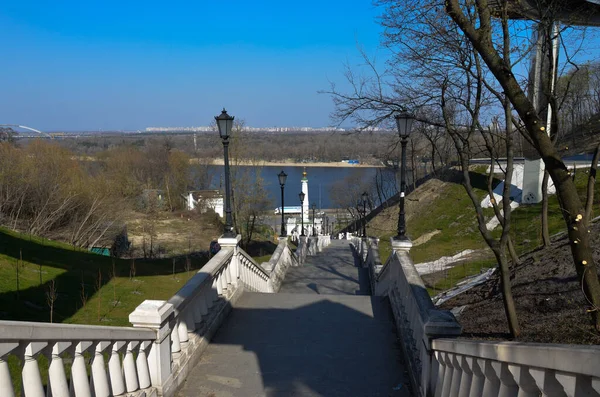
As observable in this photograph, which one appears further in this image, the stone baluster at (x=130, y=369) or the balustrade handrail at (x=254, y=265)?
the balustrade handrail at (x=254, y=265)

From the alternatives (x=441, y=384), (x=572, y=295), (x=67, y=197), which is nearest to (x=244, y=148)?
(x=67, y=197)

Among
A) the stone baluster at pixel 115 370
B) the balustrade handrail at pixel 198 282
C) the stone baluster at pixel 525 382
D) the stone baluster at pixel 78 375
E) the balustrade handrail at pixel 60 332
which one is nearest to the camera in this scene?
the stone baluster at pixel 525 382

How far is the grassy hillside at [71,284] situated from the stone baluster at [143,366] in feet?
13.2

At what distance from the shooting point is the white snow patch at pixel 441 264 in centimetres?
1900

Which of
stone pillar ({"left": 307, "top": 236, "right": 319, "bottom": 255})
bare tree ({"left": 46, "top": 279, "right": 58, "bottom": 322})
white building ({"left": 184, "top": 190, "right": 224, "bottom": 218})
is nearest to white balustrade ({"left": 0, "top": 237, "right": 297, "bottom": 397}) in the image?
bare tree ({"left": 46, "top": 279, "right": 58, "bottom": 322})

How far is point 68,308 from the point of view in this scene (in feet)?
29.0

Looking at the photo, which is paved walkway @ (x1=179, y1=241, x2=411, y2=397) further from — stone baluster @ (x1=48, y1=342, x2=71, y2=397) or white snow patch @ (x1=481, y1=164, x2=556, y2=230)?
white snow patch @ (x1=481, y1=164, x2=556, y2=230)

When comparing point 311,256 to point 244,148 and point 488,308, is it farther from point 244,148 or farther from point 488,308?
point 244,148

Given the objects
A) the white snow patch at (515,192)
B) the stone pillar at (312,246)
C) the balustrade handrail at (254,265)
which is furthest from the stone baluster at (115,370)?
the white snow patch at (515,192)

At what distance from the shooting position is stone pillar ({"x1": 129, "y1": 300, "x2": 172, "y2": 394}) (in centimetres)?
449

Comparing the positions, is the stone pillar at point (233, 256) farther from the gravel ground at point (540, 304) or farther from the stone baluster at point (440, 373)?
the stone baluster at point (440, 373)

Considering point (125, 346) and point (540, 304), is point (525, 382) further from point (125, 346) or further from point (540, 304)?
point (540, 304)

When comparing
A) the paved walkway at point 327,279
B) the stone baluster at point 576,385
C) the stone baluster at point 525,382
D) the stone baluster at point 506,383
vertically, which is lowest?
the paved walkway at point 327,279

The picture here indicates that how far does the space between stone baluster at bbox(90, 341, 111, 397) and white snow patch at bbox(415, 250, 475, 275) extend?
16.0 meters
